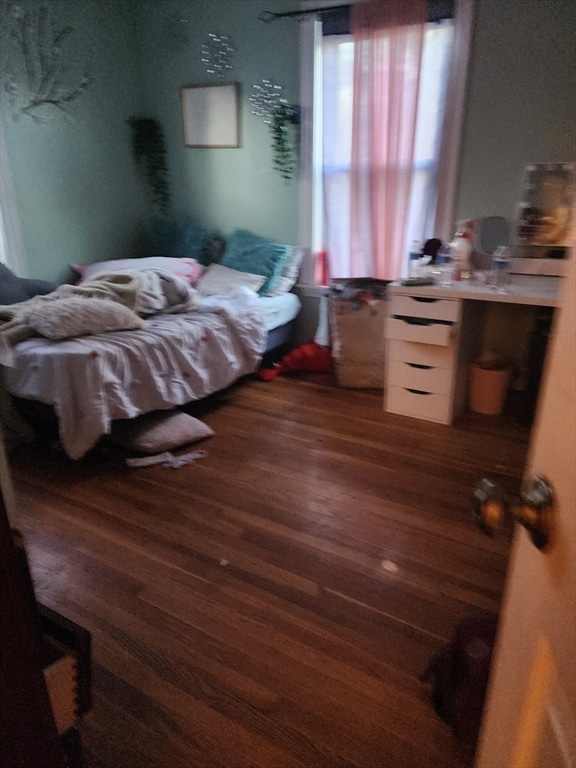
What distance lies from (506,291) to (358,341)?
0.95 metres

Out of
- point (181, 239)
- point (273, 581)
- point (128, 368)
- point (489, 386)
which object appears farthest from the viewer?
point (181, 239)

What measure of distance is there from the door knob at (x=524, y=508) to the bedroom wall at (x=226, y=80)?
11.1 ft

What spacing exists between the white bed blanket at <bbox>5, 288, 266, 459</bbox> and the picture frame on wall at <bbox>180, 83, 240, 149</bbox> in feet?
4.74

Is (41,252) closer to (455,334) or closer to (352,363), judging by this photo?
(352,363)

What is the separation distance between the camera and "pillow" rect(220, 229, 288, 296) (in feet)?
11.9

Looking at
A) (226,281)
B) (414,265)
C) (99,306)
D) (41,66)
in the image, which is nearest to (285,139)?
(226,281)

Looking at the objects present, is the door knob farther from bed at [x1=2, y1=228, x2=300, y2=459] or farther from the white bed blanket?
the white bed blanket

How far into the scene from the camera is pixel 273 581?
1.75 meters

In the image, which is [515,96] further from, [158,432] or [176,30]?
[158,432]

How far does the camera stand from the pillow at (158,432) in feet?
8.32

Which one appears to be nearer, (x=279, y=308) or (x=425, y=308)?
(x=425, y=308)

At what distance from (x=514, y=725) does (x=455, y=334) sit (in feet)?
7.30

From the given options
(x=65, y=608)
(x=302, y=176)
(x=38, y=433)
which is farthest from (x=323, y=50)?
(x=65, y=608)

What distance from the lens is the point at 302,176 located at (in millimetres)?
3586
